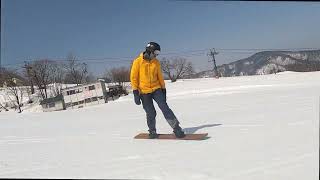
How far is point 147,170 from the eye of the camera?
434 cm

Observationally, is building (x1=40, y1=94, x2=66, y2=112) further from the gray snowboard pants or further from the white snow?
the gray snowboard pants

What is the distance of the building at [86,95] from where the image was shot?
39.7 metres

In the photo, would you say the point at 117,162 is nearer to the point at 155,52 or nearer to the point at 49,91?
the point at 155,52

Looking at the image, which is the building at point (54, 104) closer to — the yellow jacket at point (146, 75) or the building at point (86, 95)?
the building at point (86, 95)

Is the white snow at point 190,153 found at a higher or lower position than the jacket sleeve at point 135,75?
lower

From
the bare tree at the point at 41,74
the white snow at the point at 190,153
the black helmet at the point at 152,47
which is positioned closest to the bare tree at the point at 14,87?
the bare tree at the point at 41,74

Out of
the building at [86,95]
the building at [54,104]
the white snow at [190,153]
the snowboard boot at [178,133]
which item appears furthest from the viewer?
the building at [54,104]

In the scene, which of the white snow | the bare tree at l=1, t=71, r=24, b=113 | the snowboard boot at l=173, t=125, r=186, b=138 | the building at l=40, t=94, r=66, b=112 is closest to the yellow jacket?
the snowboard boot at l=173, t=125, r=186, b=138

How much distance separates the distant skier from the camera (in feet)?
20.5

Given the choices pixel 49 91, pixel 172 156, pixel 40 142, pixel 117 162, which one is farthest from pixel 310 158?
pixel 49 91

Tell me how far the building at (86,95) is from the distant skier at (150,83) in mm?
32894

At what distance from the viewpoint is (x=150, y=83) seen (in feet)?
20.9

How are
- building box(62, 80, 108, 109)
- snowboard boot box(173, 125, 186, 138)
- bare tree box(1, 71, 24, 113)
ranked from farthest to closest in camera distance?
bare tree box(1, 71, 24, 113)
building box(62, 80, 108, 109)
snowboard boot box(173, 125, 186, 138)

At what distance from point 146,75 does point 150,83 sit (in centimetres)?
15
